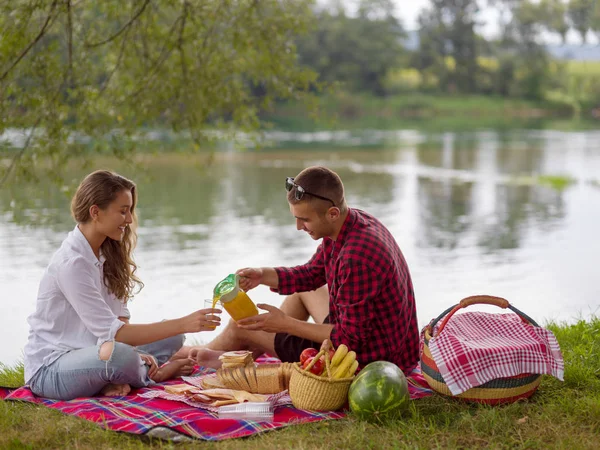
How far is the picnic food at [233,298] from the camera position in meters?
4.19

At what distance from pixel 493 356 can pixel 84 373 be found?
2.15m

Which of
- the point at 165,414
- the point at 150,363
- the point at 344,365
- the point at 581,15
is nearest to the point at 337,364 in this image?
the point at 344,365

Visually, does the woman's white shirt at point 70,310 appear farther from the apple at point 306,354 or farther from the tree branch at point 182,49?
the tree branch at point 182,49

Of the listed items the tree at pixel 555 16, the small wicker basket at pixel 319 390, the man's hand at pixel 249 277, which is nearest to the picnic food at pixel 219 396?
the small wicker basket at pixel 319 390

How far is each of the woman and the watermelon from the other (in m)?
0.86

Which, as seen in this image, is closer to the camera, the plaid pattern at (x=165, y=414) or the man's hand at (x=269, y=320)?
the plaid pattern at (x=165, y=414)

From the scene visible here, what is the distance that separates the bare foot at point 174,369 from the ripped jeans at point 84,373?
340 millimetres

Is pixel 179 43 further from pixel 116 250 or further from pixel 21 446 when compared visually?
pixel 21 446

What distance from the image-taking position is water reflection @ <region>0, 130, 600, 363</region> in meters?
7.87

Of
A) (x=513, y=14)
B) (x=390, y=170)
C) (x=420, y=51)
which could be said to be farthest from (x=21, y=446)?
(x=513, y=14)

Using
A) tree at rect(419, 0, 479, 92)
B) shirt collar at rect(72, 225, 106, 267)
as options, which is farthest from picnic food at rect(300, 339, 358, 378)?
tree at rect(419, 0, 479, 92)

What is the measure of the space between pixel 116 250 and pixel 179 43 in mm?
3397

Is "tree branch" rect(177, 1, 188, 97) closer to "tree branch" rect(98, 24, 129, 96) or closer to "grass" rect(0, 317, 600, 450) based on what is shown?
"tree branch" rect(98, 24, 129, 96)

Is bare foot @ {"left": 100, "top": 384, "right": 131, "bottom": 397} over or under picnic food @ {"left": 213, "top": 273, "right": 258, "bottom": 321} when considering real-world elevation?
under
